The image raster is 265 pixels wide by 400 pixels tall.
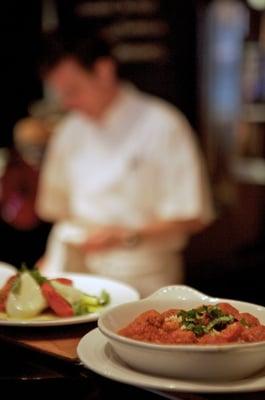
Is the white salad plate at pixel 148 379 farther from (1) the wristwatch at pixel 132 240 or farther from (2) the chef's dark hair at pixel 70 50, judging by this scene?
(2) the chef's dark hair at pixel 70 50

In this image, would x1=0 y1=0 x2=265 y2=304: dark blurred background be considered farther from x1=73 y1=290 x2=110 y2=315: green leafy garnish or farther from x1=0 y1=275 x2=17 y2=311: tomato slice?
x1=0 y1=275 x2=17 y2=311: tomato slice

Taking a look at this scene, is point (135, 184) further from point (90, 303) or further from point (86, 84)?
point (90, 303)

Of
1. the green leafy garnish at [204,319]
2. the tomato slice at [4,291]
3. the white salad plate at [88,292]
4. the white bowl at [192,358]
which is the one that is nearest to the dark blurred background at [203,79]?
the white salad plate at [88,292]

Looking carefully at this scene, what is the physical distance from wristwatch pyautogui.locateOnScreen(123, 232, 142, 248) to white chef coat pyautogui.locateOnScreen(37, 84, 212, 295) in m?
0.04

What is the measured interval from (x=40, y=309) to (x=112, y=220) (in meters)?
1.91

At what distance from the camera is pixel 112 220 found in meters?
3.68

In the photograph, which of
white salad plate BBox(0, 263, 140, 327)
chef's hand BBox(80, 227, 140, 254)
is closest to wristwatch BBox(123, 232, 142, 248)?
chef's hand BBox(80, 227, 140, 254)

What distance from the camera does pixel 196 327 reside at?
4.62 feet

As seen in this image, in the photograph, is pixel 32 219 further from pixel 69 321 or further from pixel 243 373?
pixel 243 373

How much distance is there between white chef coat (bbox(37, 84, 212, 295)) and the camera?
3611 millimetres

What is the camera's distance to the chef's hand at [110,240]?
3.38 metres

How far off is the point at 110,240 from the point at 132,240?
0.44 feet

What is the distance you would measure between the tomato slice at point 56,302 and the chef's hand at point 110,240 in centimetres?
157

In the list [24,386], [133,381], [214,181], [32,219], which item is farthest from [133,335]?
[214,181]
